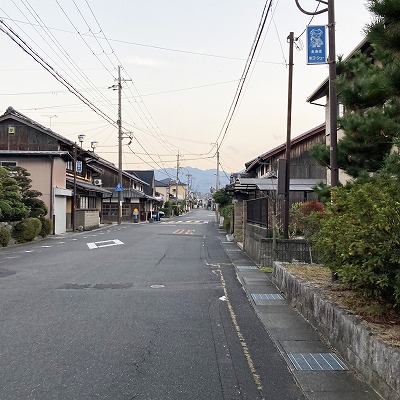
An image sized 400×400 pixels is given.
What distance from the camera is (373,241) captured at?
15.1 feet

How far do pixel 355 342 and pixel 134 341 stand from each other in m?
2.71

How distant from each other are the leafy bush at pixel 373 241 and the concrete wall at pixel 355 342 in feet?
1.46

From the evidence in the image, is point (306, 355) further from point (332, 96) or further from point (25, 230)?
point (25, 230)

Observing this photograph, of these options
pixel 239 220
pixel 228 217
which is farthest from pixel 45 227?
pixel 228 217

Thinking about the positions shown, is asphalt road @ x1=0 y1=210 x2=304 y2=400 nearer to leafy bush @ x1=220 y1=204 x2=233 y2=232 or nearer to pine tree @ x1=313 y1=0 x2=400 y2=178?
pine tree @ x1=313 y1=0 x2=400 y2=178

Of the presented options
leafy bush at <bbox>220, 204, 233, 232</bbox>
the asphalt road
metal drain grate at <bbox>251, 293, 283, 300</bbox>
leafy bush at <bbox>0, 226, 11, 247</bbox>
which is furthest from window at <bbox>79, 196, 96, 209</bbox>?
metal drain grate at <bbox>251, 293, 283, 300</bbox>

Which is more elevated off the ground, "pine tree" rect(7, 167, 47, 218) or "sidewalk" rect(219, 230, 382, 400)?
"pine tree" rect(7, 167, 47, 218)

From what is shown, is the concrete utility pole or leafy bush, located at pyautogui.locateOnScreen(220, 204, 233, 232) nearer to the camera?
the concrete utility pole

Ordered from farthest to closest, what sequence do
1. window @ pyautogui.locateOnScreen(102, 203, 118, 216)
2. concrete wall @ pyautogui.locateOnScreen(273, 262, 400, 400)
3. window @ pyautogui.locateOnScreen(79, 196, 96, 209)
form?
window @ pyautogui.locateOnScreen(102, 203, 118, 216), window @ pyautogui.locateOnScreen(79, 196, 96, 209), concrete wall @ pyautogui.locateOnScreen(273, 262, 400, 400)

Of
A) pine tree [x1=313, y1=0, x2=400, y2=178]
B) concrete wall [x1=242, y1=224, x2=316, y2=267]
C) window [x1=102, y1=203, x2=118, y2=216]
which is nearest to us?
pine tree [x1=313, y1=0, x2=400, y2=178]

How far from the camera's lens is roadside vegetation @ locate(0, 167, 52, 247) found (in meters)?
19.8

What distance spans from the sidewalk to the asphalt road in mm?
163

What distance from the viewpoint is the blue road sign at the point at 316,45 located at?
350 inches

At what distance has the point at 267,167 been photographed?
31.4 meters
